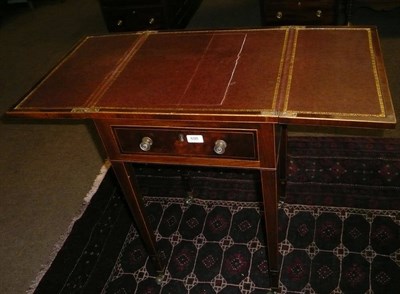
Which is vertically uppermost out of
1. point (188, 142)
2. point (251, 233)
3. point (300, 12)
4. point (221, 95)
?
point (221, 95)

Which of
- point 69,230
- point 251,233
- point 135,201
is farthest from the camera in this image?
point 69,230

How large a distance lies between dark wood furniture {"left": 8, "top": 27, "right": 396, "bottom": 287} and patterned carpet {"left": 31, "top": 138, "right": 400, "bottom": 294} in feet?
1.22

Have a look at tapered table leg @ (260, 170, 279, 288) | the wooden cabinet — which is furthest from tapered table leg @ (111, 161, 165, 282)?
the wooden cabinet

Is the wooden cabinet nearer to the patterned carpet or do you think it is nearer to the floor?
the floor

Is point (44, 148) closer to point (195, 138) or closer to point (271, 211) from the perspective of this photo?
point (195, 138)

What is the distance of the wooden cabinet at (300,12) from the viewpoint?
9.59 ft

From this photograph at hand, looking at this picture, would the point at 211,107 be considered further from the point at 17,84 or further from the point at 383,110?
the point at 17,84

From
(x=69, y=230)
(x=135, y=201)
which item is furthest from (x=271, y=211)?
(x=69, y=230)

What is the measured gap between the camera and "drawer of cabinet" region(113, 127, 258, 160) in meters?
1.42

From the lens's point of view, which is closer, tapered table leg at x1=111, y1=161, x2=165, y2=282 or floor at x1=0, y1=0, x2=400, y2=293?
tapered table leg at x1=111, y1=161, x2=165, y2=282

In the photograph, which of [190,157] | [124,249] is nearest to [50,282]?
[124,249]

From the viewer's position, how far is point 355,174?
2516mm

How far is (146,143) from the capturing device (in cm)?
154

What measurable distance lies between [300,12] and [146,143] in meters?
2.10
